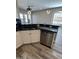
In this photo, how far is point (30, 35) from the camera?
Result: 548 centimetres

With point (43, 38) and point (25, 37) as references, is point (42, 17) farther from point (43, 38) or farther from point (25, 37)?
point (25, 37)

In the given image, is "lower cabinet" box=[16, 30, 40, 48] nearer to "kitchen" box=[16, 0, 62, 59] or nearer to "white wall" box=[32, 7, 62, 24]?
"kitchen" box=[16, 0, 62, 59]

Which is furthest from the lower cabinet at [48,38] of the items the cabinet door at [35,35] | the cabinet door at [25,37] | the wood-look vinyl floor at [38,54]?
the cabinet door at [25,37]

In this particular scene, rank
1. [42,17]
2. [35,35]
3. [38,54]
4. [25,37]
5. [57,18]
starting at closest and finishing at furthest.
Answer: [38,54] → [25,37] → [35,35] → [57,18] → [42,17]

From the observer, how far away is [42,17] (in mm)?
8070

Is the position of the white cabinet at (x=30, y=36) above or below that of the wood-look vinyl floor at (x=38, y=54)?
above

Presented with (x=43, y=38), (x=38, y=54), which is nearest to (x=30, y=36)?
(x=43, y=38)

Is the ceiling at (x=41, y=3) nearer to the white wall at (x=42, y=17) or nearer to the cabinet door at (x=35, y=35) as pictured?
the white wall at (x=42, y=17)

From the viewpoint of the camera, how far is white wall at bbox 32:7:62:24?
280 inches

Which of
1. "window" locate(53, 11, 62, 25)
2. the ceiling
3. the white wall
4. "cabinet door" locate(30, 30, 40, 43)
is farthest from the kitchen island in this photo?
the white wall

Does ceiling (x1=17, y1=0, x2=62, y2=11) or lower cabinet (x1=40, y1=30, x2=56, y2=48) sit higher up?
ceiling (x1=17, y1=0, x2=62, y2=11)

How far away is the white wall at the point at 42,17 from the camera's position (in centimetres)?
711
